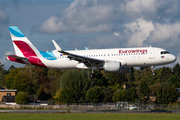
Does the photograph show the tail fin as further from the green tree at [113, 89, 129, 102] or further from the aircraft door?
the green tree at [113, 89, 129, 102]

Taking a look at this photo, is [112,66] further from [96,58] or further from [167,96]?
[167,96]

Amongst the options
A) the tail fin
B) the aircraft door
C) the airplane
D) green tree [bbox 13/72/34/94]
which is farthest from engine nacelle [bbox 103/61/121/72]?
green tree [bbox 13/72/34/94]

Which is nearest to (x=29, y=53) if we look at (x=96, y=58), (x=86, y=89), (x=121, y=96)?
(x=96, y=58)

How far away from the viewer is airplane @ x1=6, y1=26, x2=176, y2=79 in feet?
163

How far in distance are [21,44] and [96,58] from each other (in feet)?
50.9

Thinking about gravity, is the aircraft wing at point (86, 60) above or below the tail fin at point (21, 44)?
below

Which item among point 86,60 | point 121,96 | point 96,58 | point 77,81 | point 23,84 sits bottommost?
point 121,96

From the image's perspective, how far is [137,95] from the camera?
10888cm

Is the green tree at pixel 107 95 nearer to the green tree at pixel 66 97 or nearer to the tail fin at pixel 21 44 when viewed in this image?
the green tree at pixel 66 97

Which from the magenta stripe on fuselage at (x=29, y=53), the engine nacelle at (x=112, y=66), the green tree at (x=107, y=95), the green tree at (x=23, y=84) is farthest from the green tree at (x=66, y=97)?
the engine nacelle at (x=112, y=66)

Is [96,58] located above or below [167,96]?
above

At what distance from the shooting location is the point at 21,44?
56.2 metres

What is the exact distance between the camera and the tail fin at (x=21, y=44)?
2178 inches

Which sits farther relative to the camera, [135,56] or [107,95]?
[107,95]
